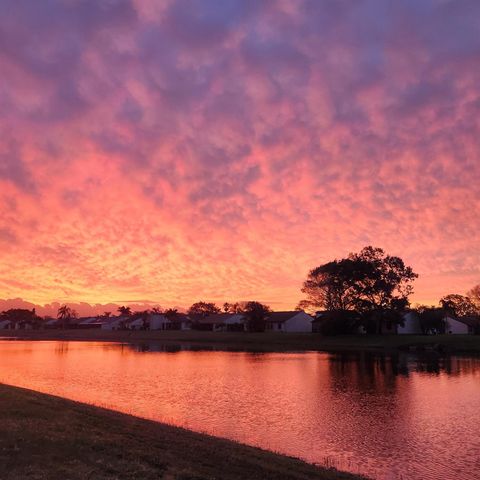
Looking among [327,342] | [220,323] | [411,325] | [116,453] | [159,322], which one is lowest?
[116,453]

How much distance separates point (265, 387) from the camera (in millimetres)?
42094

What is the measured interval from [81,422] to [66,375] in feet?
101

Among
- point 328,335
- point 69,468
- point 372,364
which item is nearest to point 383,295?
point 328,335

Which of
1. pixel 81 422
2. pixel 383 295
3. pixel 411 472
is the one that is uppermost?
pixel 383 295

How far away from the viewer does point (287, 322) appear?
14662 centimetres

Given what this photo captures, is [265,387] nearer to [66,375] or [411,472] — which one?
[66,375]

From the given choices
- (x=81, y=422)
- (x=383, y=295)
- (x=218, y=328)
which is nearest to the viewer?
(x=81, y=422)

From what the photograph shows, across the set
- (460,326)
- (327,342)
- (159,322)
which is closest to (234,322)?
(159,322)

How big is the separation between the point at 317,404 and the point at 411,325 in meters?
99.8

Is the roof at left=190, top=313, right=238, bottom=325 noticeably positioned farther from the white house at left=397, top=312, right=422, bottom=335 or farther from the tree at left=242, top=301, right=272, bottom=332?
the white house at left=397, top=312, right=422, bottom=335

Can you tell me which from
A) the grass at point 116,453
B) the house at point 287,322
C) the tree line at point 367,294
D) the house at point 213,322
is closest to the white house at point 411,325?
the tree line at point 367,294

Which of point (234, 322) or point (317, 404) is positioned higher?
point (234, 322)

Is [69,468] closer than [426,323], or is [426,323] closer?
[69,468]

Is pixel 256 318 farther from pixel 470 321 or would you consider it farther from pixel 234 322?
pixel 470 321
